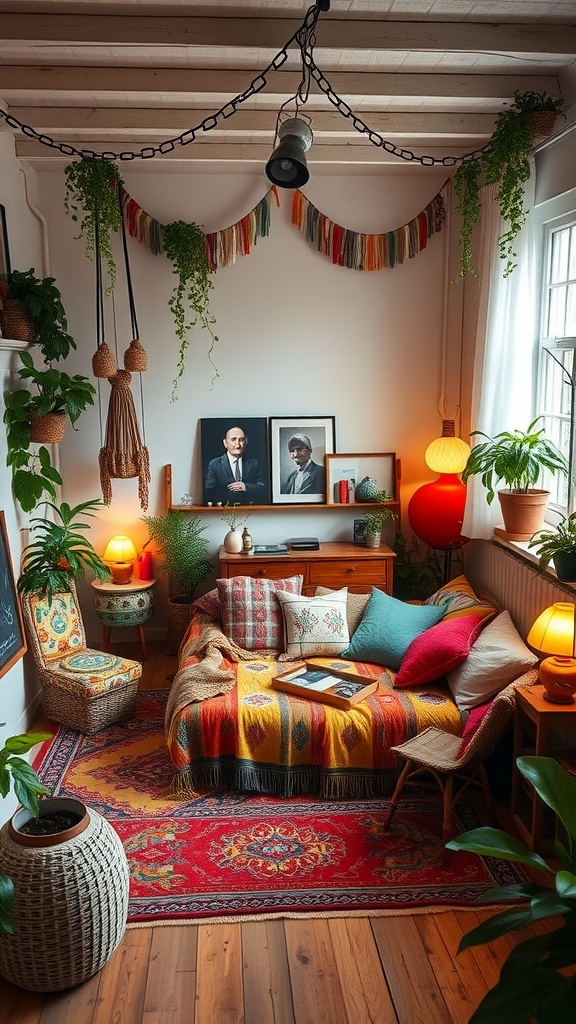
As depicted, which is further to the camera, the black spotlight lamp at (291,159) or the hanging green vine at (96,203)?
the hanging green vine at (96,203)

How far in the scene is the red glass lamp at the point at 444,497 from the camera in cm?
513

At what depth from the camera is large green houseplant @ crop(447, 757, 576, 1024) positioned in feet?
5.93

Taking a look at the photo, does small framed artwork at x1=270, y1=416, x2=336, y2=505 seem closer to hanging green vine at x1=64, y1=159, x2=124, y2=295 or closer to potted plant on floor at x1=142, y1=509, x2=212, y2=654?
potted plant on floor at x1=142, y1=509, x2=212, y2=654

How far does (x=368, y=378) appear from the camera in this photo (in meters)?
5.55

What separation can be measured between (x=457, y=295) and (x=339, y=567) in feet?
6.45

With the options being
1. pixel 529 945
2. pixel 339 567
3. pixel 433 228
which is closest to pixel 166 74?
pixel 433 228

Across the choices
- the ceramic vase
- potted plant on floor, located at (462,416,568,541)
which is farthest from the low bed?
the ceramic vase

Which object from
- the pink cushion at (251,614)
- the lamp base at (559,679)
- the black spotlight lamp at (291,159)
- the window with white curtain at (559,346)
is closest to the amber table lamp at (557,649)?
the lamp base at (559,679)

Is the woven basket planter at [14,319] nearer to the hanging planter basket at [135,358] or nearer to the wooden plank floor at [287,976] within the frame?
the hanging planter basket at [135,358]

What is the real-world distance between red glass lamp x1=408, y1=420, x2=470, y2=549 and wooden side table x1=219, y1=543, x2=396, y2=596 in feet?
0.98

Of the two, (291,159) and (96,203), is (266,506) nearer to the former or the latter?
(96,203)

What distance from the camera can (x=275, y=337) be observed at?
546cm

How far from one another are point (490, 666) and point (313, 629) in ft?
3.51

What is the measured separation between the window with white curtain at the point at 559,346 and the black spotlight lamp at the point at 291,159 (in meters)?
1.46
